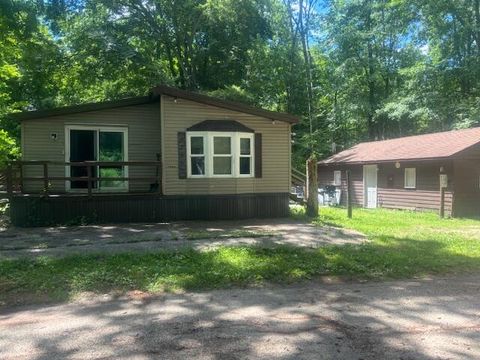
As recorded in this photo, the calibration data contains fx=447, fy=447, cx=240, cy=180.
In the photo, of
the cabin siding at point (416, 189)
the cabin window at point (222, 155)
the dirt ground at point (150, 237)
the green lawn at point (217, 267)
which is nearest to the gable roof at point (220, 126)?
the cabin window at point (222, 155)

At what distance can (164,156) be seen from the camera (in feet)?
42.3

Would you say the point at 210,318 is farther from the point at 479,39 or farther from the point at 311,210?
the point at 479,39

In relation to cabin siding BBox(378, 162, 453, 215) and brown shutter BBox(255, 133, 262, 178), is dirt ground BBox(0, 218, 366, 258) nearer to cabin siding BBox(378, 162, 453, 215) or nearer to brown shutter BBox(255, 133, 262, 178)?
brown shutter BBox(255, 133, 262, 178)

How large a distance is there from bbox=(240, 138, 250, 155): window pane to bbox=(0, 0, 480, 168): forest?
10527 mm

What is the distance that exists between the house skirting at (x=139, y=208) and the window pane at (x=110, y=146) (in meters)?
1.84

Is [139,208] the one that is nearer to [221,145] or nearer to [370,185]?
[221,145]

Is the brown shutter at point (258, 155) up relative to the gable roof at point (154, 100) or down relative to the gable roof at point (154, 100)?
down

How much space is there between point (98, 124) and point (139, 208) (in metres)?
2.96

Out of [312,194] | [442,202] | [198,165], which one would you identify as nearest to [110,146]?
[198,165]

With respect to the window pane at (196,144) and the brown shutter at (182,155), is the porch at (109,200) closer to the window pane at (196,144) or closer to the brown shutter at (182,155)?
the brown shutter at (182,155)

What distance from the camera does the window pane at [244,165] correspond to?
13646mm

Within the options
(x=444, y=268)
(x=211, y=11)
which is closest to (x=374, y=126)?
(x=211, y=11)

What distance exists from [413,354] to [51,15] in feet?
55.1

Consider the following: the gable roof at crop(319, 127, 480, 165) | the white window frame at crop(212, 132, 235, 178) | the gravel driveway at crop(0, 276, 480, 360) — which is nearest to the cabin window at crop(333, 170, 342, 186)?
the gable roof at crop(319, 127, 480, 165)
